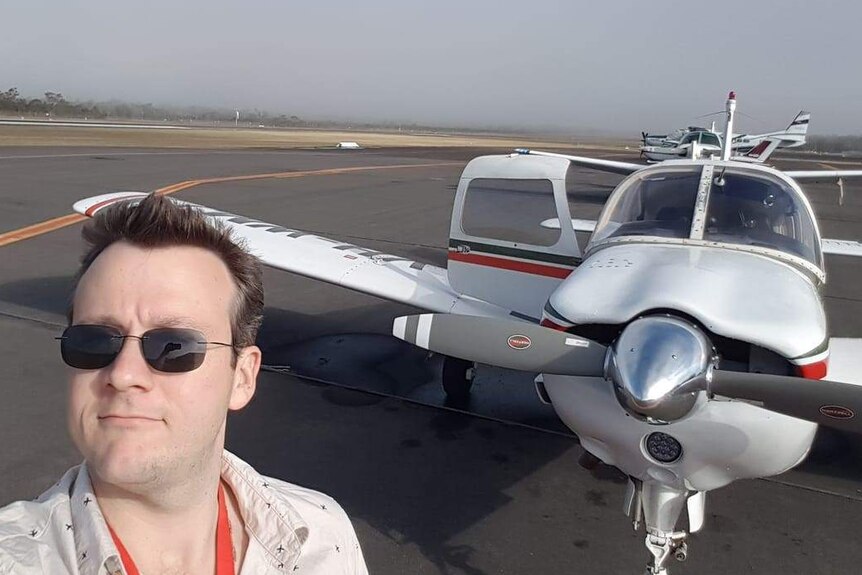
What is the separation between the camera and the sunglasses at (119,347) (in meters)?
1.35

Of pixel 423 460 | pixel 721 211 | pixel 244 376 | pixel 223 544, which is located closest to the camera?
pixel 223 544

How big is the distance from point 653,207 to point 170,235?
4099 millimetres

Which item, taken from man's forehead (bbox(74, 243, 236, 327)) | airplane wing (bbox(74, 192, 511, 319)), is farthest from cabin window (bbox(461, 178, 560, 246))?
man's forehead (bbox(74, 243, 236, 327))

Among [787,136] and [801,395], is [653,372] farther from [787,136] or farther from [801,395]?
[787,136]

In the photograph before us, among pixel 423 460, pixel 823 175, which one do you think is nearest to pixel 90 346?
pixel 423 460

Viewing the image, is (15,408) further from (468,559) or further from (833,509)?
(833,509)

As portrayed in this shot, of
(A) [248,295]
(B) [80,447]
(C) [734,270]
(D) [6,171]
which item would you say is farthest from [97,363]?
(D) [6,171]

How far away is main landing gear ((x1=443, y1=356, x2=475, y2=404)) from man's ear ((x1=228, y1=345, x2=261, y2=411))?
14.3 ft

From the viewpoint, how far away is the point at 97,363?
4.43 feet

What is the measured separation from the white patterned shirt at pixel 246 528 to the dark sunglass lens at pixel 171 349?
0.28m

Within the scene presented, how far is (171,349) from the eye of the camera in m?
1.38

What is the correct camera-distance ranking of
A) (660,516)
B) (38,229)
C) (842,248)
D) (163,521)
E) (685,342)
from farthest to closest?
(38,229) → (842,248) → (660,516) → (685,342) → (163,521)

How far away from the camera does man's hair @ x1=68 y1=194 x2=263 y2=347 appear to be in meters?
1.43

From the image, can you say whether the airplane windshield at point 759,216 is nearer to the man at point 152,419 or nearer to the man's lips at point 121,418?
the man at point 152,419
